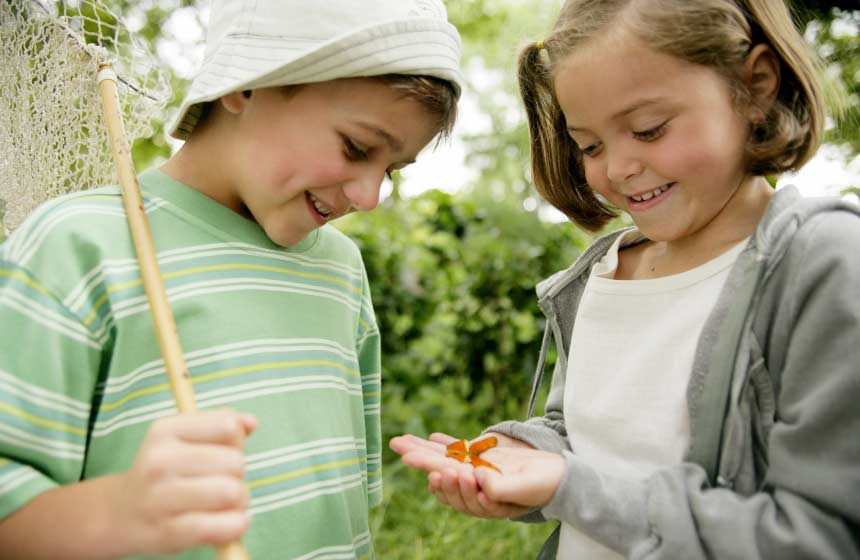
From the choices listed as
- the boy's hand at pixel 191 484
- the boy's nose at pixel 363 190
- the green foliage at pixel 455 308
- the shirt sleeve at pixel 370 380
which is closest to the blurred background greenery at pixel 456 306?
the green foliage at pixel 455 308

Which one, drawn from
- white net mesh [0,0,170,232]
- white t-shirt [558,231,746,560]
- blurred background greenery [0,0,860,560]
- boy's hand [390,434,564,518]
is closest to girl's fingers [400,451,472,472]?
boy's hand [390,434,564,518]

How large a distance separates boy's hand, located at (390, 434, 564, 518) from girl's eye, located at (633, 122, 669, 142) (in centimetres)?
66

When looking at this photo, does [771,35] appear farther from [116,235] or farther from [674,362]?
[116,235]

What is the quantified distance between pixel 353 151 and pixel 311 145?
9cm

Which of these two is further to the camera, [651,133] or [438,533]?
[438,533]

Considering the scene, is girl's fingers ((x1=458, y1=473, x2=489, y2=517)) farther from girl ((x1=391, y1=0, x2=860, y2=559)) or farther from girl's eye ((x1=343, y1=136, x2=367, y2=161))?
girl's eye ((x1=343, y1=136, x2=367, y2=161))

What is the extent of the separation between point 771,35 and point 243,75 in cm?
105

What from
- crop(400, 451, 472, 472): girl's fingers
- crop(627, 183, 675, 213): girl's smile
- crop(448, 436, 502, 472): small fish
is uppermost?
crop(627, 183, 675, 213): girl's smile

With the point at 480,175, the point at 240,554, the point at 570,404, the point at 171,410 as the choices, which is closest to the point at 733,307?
the point at 570,404

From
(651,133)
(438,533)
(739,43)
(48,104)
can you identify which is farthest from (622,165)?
(438,533)

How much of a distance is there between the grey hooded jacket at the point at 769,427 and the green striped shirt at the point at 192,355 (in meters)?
0.51

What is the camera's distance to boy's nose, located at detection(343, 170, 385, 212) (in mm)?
1529

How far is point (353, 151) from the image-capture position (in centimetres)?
153

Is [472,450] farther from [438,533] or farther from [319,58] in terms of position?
[438,533]
